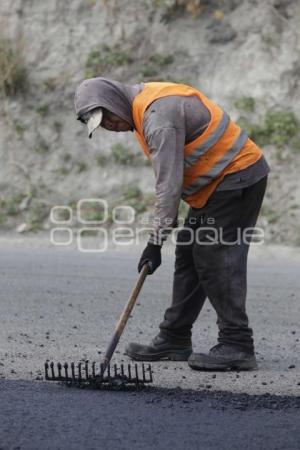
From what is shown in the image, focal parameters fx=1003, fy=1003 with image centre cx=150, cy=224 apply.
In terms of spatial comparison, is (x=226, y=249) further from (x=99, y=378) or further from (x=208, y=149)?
(x=99, y=378)

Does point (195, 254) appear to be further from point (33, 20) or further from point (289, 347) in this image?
point (33, 20)

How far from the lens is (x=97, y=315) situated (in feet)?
24.6

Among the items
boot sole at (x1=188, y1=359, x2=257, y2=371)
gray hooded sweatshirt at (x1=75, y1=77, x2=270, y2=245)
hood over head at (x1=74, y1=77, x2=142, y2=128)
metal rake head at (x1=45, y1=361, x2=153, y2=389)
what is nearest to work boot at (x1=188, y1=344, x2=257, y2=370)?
boot sole at (x1=188, y1=359, x2=257, y2=371)

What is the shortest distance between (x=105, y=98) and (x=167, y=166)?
0.49 meters

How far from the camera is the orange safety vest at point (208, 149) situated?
5.46m

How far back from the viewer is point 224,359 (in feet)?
18.8

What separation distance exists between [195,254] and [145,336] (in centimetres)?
124

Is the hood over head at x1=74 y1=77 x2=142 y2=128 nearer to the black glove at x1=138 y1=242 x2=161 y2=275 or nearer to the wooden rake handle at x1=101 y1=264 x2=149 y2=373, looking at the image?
the black glove at x1=138 y1=242 x2=161 y2=275

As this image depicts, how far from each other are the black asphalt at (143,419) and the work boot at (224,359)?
0.63m

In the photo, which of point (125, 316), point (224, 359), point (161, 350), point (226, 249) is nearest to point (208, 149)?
point (226, 249)

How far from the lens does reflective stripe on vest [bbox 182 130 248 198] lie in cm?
554

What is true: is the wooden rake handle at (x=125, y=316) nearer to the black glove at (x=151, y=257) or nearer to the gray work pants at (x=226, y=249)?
the black glove at (x=151, y=257)

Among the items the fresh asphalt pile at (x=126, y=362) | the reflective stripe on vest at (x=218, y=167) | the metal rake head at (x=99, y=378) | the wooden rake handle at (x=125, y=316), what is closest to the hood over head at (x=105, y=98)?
the reflective stripe on vest at (x=218, y=167)

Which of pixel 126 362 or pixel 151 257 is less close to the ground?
pixel 151 257
